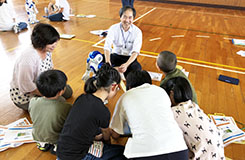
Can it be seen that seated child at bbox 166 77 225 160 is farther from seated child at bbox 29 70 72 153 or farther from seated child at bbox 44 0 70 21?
seated child at bbox 44 0 70 21

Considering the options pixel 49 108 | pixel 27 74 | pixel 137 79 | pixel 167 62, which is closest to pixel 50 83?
pixel 49 108

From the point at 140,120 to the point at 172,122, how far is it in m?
0.20

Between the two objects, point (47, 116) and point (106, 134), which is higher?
point (47, 116)

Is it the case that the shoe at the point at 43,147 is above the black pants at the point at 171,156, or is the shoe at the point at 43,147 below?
below

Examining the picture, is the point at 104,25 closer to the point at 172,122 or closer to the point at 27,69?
the point at 27,69

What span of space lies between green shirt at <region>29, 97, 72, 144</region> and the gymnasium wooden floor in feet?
1.04

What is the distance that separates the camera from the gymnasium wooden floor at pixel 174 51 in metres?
1.87

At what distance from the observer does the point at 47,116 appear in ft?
3.79

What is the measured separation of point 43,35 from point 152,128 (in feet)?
3.76

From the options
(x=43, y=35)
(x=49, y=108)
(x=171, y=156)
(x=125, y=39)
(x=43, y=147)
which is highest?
(x=43, y=35)

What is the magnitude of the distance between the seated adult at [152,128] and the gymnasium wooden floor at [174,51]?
80 centimetres

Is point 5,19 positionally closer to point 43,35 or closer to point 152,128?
point 43,35

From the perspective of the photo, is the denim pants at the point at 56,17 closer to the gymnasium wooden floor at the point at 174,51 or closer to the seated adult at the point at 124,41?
the gymnasium wooden floor at the point at 174,51

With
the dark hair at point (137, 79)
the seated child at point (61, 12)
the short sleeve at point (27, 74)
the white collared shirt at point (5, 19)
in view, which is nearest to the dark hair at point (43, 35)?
the short sleeve at point (27, 74)
